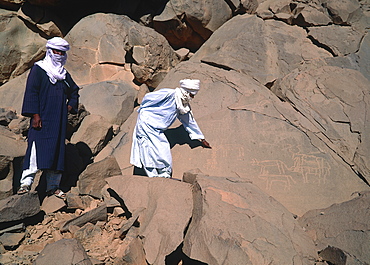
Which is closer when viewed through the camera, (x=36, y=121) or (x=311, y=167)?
(x=36, y=121)

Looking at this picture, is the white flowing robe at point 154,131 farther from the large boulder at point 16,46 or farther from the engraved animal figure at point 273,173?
the large boulder at point 16,46

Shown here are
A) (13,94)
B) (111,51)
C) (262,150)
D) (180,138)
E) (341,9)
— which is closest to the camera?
(262,150)

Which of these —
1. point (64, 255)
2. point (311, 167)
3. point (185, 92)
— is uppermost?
point (185, 92)

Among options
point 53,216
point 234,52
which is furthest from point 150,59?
point 53,216

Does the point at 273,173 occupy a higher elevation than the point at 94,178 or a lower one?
lower

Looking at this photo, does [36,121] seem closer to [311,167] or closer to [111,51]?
[311,167]

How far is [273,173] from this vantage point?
13.6 ft

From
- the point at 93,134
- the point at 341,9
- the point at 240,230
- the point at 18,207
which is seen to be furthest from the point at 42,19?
the point at 240,230

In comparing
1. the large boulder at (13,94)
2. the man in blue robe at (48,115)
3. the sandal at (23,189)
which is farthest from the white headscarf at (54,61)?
the large boulder at (13,94)

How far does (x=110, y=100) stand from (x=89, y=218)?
2474 mm

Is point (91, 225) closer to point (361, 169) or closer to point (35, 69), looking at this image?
point (35, 69)

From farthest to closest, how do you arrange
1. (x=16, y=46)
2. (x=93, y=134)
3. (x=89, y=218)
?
(x=16, y=46) < (x=93, y=134) < (x=89, y=218)

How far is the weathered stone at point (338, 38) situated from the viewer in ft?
18.4

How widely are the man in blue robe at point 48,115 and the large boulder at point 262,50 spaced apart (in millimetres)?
2379
